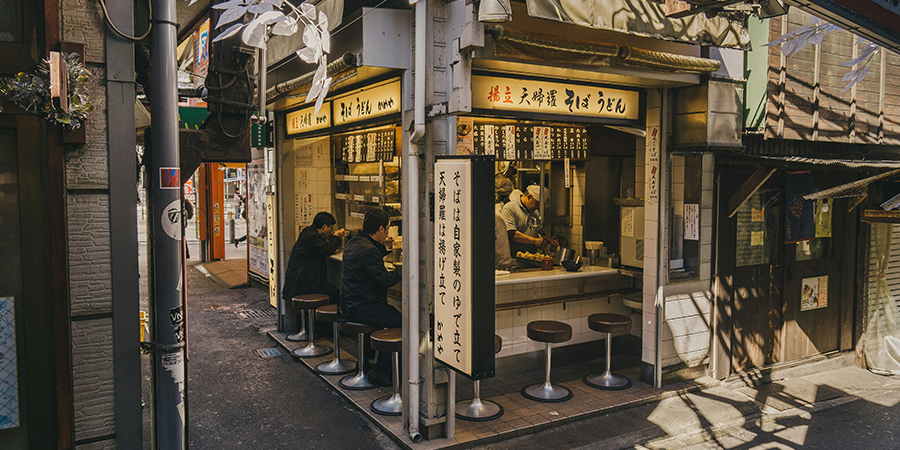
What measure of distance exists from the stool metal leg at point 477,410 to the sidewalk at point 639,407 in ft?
0.30

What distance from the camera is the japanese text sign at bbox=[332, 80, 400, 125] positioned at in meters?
7.16

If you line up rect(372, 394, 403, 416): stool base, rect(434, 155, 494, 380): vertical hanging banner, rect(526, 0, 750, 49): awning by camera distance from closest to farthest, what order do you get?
rect(434, 155, 494, 380): vertical hanging banner < rect(526, 0, 750, 49): awning < rect(372, 394, 403, 416): stool base

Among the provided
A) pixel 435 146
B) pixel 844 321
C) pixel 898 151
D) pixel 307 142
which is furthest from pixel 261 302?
pixel 898 151

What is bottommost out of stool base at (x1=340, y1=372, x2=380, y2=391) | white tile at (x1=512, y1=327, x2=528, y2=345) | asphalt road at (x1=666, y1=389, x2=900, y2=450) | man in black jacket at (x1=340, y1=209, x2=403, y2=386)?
asphalt road at (x1=666, y1=389, x2=900, y2=450)

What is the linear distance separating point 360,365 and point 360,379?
19 cm

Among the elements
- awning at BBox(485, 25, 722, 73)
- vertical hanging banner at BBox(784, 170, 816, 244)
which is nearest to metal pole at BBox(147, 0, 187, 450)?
awning at BBox(485, 25, 722, 73)

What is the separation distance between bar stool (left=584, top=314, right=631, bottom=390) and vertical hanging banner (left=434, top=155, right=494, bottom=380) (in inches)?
117

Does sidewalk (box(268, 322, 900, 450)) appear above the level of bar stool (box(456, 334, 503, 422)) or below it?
below

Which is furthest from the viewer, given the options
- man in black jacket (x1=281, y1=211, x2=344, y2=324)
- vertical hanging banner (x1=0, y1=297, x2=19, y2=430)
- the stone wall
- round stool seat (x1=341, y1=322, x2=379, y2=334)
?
man in black jacket (x1=281, y1=211, x2=344, y2=324)

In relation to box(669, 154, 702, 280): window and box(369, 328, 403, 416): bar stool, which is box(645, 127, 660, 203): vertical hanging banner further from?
box(369, 328, 403, 416): bar stool

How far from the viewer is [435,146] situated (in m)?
6.38

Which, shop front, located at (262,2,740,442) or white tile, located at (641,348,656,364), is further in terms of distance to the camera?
white tile, located at (641,348,656,364)

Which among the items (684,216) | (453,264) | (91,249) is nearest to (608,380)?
(684,216)

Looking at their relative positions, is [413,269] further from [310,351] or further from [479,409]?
[310,351]
